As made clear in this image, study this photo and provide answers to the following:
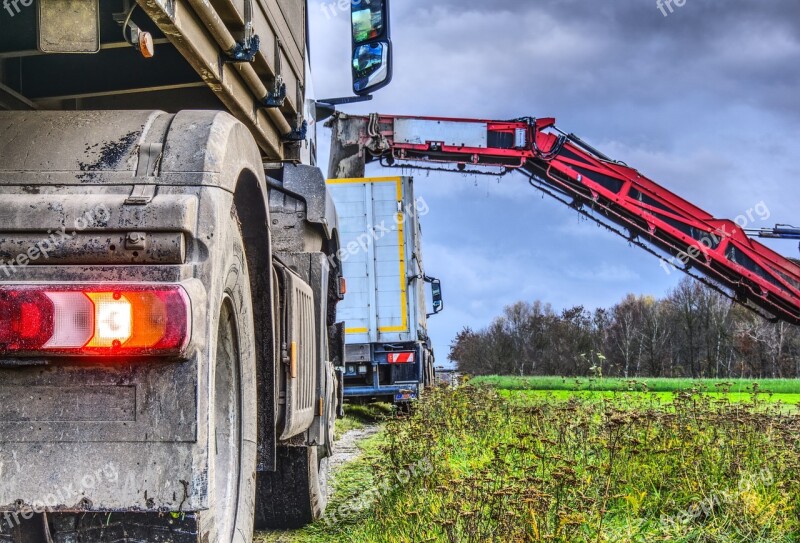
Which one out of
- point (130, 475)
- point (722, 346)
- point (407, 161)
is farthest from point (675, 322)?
point (130, 475)

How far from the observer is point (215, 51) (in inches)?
117

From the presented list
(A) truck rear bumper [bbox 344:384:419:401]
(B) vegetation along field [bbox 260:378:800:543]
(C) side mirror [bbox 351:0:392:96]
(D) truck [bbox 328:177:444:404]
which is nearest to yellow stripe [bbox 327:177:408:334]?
(D) truck [bbox 328:177:444:404]

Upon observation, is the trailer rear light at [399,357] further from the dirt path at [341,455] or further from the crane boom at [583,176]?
the crane boom at [583,176]

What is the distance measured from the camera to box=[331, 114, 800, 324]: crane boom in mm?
16703

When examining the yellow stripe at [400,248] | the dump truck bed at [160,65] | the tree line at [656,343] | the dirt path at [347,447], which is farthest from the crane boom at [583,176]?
the tree line at [656,343]

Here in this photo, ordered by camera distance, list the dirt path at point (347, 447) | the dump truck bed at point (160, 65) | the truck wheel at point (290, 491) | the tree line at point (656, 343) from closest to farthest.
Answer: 1. the dump truck bed at point (160, 65)
2. the truck wheel at point (290, 491)
3. the dirt path at point (347, 447)
4. the tree line at point (656, 343)

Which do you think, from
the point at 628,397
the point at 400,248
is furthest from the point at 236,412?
the point at 400,248

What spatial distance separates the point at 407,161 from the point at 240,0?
13869 millimetres

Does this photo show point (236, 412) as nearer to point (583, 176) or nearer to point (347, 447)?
point (347, 447)

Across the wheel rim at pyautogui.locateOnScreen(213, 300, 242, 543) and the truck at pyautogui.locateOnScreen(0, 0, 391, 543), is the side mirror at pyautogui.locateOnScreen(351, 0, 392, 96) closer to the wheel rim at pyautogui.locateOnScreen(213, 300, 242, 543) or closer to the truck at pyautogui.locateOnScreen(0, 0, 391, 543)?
the truck at pyautogui.locateOnScreen(0, 0, 391, 543)

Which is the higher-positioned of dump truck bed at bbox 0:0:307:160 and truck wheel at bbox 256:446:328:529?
dump truck bed at bbox 0:0:307:160

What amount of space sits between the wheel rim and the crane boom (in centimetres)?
1372

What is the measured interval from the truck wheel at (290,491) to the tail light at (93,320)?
8.99 feet

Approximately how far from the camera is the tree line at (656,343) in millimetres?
50625
